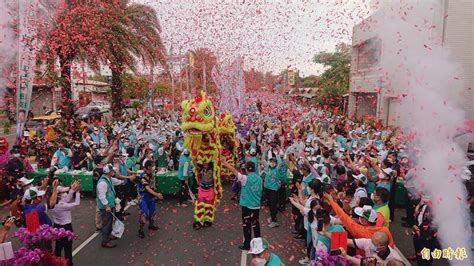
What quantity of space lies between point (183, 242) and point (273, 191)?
208cm

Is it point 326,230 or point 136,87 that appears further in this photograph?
point 136,87

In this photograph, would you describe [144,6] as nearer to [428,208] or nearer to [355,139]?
[355,139]

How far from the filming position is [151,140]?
12180 mm

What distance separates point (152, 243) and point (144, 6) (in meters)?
13.7

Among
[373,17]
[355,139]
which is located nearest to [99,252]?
[373,17]

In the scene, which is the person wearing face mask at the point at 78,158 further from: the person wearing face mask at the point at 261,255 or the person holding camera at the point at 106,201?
the person wearing face mask at the point at 261,255

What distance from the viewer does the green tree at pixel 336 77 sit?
97.7 ft

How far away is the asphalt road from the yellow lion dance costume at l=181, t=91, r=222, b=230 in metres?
0.45

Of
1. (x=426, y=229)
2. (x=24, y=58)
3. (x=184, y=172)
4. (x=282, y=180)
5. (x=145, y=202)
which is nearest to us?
(x=426, y=229)

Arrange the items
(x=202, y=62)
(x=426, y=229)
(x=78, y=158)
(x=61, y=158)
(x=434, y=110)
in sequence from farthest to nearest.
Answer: (x=202, y=62), (x=78, y=158), (x=61, y=158), (x=426, y=229), (x=434, y=110)

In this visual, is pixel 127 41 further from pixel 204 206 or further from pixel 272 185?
pixel 272 185

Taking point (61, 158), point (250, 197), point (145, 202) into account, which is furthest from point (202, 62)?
point (250, 197)

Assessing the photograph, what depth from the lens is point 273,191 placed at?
753 cm

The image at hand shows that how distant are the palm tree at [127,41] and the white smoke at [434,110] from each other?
1194 centimetres
